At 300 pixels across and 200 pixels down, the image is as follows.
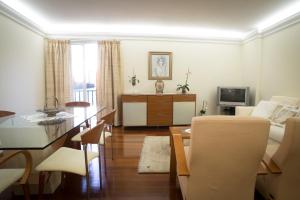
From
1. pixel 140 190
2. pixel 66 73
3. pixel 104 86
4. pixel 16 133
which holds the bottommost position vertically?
pixel 140 190

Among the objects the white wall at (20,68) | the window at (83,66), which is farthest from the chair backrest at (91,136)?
the window at (83,66)

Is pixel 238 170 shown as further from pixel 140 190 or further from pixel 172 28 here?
pixel 172 28

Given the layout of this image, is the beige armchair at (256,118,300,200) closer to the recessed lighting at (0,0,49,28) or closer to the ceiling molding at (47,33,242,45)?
the ceiling molding at (47,33,242,45)

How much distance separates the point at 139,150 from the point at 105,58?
253 centimetres

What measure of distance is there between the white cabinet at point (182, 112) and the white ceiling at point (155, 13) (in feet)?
6.00

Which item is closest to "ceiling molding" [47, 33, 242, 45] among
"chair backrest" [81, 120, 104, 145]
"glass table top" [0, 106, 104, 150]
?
"glass table top" [0, 106, 104, 150]

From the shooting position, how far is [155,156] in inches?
109

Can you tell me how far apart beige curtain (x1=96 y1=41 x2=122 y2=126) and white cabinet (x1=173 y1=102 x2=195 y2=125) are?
152 centimetres

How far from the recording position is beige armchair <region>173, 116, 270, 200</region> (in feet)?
3.85

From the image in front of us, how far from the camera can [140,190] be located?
1.95m

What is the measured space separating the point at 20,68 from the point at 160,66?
3.02 meters

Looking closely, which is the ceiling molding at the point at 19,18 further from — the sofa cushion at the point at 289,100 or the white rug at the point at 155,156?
the sofa cushion at the point at 289,100

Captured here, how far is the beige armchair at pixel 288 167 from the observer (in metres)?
1.32

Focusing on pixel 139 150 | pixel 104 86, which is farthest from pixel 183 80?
pixel 139 150
